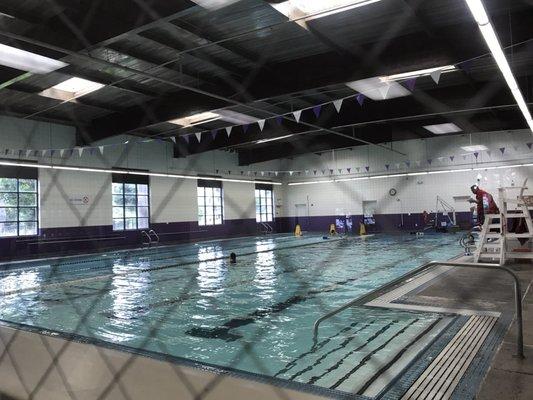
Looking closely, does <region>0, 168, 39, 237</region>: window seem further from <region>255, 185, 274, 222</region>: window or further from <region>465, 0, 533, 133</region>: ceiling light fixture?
<region>465, 0, 533, 133</region>: ceiling light fixture

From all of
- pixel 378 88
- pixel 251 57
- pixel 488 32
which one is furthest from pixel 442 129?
pixel 488 32

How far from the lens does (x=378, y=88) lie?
9.67 m

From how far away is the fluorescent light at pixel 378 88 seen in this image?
28.7 ft

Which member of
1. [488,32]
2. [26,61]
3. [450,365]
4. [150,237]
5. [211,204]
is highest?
[26,61]

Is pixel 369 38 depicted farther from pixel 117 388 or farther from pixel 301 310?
pixel 117 388

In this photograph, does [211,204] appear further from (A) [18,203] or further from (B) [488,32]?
(B) [488,32]

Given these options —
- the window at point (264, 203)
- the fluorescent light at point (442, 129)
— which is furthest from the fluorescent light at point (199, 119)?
the window at point (264, 203)

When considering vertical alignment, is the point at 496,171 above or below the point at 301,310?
above

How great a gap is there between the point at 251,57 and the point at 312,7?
2502 mm

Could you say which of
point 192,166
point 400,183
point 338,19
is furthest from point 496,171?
point 338,19

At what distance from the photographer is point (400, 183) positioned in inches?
883

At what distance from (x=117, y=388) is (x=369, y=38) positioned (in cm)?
718

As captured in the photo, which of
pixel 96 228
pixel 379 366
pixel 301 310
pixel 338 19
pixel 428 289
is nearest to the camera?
pixel 379 366

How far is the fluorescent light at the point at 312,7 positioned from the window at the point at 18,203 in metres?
11.5
